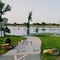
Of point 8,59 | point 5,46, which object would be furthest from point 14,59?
point 5,46

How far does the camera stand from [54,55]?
16.9 m

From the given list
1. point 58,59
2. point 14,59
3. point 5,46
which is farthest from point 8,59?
point 5,46

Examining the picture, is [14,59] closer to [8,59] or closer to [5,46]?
[8,59]

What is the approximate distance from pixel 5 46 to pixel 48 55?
631 cm

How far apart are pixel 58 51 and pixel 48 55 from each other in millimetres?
1121

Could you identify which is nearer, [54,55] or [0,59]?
[0,59]

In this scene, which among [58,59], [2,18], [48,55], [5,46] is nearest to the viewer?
[58,59]

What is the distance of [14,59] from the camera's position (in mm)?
15055

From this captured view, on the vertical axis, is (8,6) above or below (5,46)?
above

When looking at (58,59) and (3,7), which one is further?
(3,7)

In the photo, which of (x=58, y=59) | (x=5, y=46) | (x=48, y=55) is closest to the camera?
(x=58, y=59)

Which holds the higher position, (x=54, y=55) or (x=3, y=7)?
(x=3, y=7)

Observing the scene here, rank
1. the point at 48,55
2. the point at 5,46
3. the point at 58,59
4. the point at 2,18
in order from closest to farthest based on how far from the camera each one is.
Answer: the point at 58,59
the point at 48,55
the point at 5,46
the point at 2,18

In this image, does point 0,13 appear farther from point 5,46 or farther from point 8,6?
point 5,46
